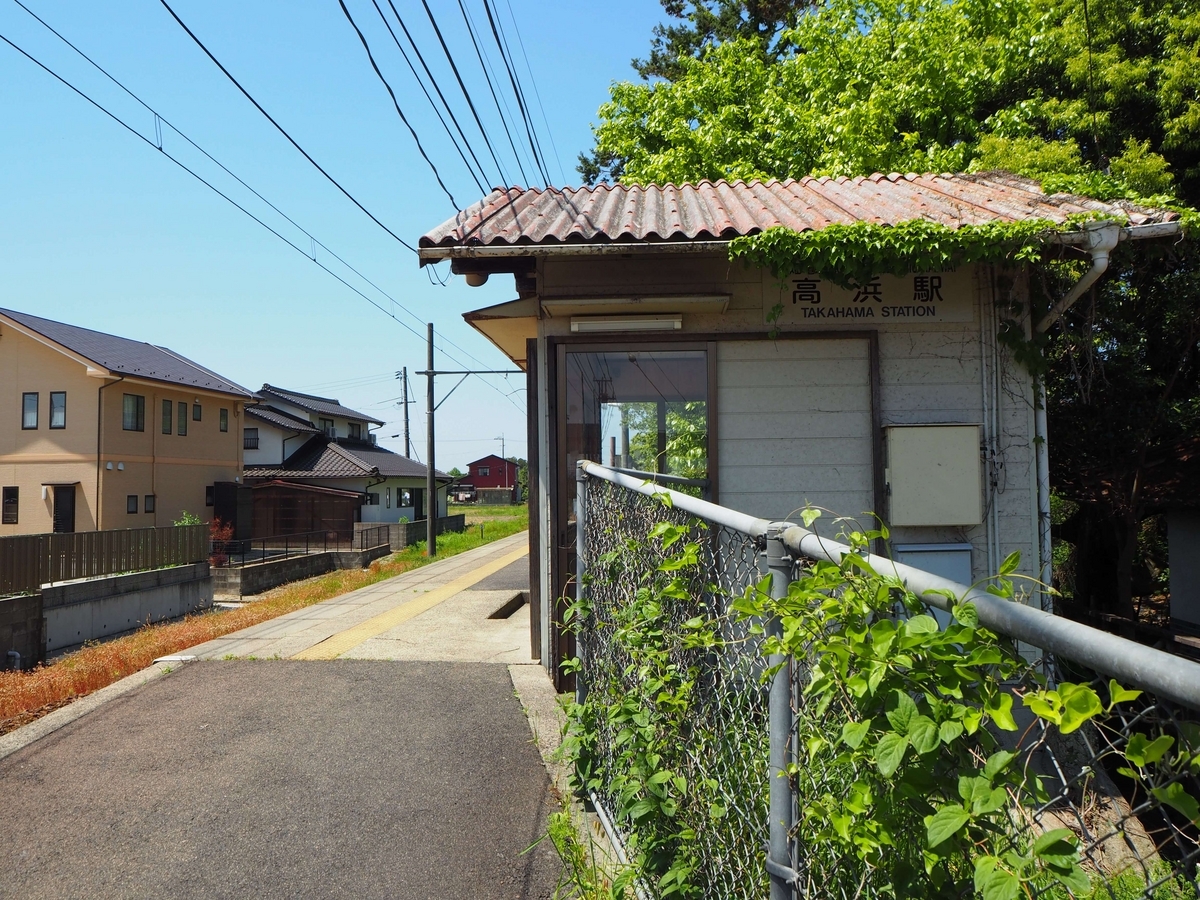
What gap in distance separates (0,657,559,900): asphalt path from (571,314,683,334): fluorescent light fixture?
236cm

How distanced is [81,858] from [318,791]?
3.06 ft

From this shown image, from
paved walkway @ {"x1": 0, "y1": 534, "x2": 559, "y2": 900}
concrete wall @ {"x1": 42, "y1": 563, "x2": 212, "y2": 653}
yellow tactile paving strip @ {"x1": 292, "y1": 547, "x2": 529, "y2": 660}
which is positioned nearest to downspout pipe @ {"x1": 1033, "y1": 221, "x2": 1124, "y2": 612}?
paved walkway @ {"x1": 0, "y1": 534, "x2": 559, "y2": 900}

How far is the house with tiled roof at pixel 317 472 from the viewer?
32.9 metres

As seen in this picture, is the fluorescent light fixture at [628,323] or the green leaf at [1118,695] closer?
the green leaf at [1118,695]

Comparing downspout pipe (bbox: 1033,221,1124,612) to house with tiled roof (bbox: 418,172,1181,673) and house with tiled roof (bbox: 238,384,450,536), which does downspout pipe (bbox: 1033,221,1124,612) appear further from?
house with tiled roof (bbox: 238,384,450,536)

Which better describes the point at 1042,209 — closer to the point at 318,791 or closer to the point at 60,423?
the point at 318,791

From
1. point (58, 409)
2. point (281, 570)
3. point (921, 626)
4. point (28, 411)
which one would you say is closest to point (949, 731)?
point (921, 626)

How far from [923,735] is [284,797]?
3.47 m

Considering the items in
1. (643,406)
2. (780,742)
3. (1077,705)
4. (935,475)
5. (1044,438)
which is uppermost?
(643,406)

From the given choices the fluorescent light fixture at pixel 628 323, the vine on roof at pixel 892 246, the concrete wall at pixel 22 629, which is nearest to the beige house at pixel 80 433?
the concrete wall at pixel 22 629

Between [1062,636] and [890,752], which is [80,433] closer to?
[890,752]

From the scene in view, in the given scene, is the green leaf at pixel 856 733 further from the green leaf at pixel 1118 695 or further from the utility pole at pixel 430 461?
the utility pole at pixel 430 461

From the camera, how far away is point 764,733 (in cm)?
241

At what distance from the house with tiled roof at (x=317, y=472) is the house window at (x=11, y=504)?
6263 millimetres
